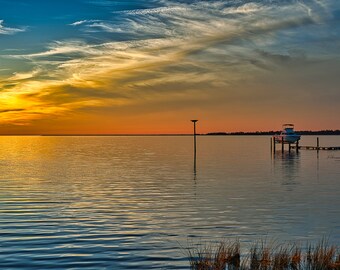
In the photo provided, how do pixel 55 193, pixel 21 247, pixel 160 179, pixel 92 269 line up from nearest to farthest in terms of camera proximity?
pixel 92 269, pixel 21 247, pixel 55 193, pixel 160 179

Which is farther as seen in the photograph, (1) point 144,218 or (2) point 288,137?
(2) point 288,137

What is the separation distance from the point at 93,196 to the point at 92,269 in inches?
749

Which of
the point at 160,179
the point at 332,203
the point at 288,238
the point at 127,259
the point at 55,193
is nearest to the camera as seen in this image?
the point at 127,259

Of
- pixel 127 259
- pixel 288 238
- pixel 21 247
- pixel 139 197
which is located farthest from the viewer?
pixel 139 197

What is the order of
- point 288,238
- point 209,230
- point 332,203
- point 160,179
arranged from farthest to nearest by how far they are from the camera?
point 160,179 < point 332,203 < point 209,230 < point 288,238

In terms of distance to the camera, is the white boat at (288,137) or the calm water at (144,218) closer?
the calm water at (144,218)

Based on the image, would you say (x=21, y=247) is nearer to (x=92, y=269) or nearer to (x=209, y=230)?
(x=92, y=269)

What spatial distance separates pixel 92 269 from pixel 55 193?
69.9ft

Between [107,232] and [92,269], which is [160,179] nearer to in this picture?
[107,232]

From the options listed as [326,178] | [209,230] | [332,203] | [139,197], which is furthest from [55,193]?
[326,178]

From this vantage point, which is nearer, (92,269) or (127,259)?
(92,269)

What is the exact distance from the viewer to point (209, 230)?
21.3 meters

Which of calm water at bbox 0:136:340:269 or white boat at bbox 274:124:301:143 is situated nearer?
calm water at bbox 0:136:340:269

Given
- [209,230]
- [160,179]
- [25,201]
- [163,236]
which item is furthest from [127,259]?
[160,179]
